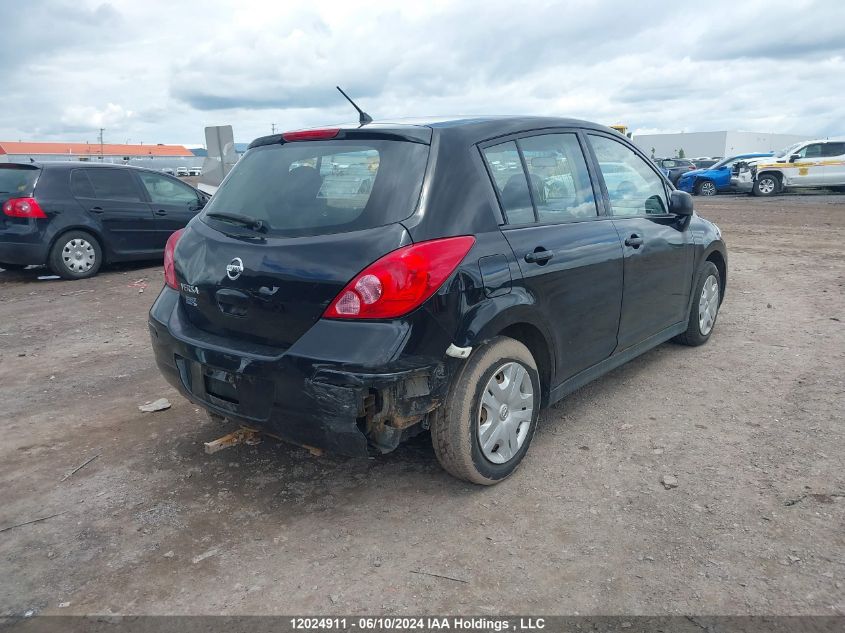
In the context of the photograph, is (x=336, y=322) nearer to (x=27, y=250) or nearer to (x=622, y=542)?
(x=622, y=542)

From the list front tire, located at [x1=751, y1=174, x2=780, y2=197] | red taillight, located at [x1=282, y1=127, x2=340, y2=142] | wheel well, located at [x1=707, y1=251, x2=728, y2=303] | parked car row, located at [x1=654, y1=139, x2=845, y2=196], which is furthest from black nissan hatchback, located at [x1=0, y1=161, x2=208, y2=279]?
front tire, located at [x1=751, y1=174, x2=780, y2=197]

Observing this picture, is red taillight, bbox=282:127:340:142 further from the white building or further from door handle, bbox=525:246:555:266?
the white building

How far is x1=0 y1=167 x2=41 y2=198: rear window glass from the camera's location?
29.1 feet

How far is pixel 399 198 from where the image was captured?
3027mm

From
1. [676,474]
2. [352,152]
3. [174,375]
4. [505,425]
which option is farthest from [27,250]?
[676,474]

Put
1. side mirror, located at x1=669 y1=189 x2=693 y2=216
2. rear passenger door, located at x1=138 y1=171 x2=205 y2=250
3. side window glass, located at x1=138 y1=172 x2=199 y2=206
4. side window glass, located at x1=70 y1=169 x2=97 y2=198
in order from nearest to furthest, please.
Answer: side mirror, located at x1=669 y1=189 x2=693 y2=216 → side window glass, located at x1=70 y1=169 x2=97 y2=198 → rear passenger door, located at x1=138 y1=171 x2=205 y2=250 → side window glass, located at x1=138 y1=172 x2=199 y2=206

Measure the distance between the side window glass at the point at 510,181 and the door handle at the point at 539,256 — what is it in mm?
166

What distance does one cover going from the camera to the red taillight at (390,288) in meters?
2.83

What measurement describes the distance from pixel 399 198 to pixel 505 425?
4.00ft

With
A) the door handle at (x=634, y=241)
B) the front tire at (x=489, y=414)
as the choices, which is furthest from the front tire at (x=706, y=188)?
the front tire at (x=489, y=414)

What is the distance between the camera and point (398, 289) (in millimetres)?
2840

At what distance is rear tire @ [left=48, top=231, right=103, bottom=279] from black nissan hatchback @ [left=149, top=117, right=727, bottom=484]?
252 inches

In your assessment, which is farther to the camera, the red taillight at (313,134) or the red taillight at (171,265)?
the red taillight at (171,265)

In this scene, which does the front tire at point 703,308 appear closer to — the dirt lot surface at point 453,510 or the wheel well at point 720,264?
the wheel well at point 720,264
